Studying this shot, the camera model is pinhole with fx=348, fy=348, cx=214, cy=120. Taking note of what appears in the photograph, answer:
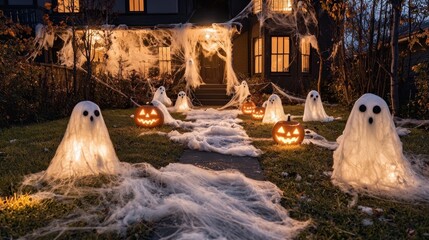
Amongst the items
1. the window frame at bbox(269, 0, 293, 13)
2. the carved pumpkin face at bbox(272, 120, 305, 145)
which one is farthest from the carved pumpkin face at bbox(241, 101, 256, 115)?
the window frame at bbox(269, 0, 293, 13)

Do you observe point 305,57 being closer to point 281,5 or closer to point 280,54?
point 280,54

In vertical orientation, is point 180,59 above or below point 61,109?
above

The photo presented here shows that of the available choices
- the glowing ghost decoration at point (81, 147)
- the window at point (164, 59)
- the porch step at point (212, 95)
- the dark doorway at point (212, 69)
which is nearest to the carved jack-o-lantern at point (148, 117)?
the glowing ghost decoration at point (81, 147)

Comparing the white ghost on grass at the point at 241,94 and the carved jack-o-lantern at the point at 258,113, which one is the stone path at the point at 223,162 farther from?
the white ghost on grass at the point at 241,94

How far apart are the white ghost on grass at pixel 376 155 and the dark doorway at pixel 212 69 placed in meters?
15.3

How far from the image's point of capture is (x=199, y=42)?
56.1ft

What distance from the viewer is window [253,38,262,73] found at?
17.8 m

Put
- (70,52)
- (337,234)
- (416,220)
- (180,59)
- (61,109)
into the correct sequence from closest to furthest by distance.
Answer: (337,234) < (416,220) < (61,109) < (70,52) < (180,59)

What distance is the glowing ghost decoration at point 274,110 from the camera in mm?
8984

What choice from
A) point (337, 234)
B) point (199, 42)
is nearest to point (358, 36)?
point (199, 42)

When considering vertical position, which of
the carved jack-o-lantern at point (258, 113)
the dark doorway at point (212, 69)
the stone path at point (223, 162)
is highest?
the dark doorway at point (212, 69)

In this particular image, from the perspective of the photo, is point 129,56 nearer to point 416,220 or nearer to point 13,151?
point 13,151

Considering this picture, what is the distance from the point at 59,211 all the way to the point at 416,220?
10.6 feet

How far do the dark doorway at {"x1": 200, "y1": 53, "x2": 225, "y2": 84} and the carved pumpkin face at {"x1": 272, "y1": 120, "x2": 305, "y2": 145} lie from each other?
42.4 feet
